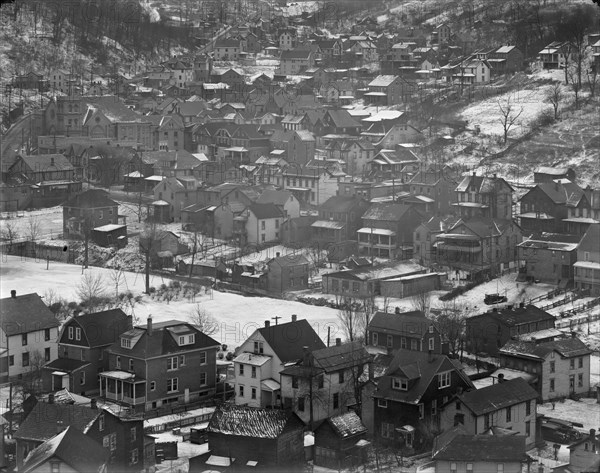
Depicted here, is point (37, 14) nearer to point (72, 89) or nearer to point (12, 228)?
point (72, 89)

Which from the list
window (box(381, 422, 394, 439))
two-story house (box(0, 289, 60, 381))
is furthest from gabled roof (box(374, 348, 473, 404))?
two-story house (box(0, 289, 60, 381))

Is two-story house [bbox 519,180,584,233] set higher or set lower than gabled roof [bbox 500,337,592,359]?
higher

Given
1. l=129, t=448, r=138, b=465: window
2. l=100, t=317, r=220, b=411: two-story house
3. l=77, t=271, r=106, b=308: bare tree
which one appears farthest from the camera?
l=77, t=271, r=106, b=308: bare tree

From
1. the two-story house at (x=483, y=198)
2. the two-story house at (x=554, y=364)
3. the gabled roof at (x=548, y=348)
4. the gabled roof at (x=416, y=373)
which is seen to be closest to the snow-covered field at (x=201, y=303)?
the gabled roof at (x=548, y=348)

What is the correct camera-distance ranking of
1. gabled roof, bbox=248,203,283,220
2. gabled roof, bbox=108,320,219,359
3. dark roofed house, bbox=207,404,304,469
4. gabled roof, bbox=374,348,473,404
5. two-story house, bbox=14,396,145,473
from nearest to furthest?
two-story house, bbox=14,396,145,473
dark roofed house, bbox=207,404,304,469
gabled roof, bbox=374,348,473,404
gabled roof, bbox=108,320,219,359
gabled roof, bbox=248,203,283,220

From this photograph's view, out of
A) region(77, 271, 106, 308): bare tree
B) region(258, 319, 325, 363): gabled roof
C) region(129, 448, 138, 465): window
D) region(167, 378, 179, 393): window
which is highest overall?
region(77, 271, 106, 308): bare tree

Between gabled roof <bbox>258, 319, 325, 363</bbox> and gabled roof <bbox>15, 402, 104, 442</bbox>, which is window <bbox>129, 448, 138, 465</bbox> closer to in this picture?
gabled roof <bbox>15, 402, 104, 442</bbox>

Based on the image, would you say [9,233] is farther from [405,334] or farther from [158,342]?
[405,334]

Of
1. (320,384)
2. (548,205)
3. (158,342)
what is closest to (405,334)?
(320,384)

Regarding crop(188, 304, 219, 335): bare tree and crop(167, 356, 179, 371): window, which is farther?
crop(188, 304, 219, 335): bare tree
